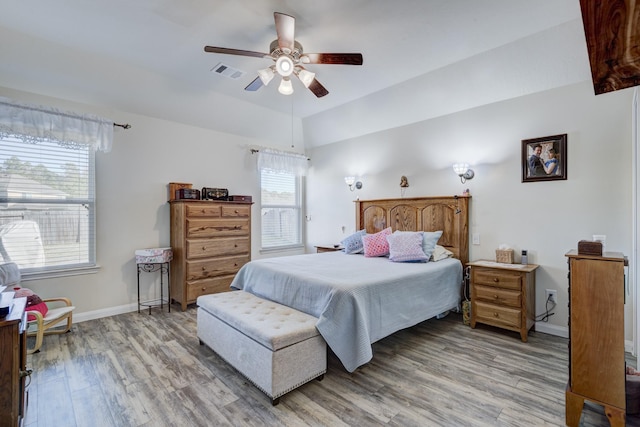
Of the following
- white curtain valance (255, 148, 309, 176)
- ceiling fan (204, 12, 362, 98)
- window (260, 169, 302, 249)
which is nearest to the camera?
ceiling fan (204, 12, 362, 98)

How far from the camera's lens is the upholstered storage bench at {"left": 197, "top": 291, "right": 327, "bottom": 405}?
2.01 meters

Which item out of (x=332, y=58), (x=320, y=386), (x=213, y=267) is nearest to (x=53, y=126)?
(x=213, y=267)

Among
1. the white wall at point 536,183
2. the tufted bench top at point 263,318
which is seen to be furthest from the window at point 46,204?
the white wall at point 536,183

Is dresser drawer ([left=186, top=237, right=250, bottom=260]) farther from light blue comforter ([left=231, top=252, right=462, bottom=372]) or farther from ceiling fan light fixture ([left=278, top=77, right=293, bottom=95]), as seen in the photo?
ceiling fan light fixture ([left=278, top=77, right=293, bottom=95])

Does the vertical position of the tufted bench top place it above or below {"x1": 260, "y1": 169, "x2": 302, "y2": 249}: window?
below

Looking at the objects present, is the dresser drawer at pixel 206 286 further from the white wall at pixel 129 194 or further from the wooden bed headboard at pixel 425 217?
the wooden bed headboard at pixel 425 217

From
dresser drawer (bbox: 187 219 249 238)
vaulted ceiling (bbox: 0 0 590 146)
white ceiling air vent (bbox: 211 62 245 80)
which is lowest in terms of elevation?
dresser drawer (bbox: 187 219 249 238)

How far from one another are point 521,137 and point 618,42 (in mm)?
2899

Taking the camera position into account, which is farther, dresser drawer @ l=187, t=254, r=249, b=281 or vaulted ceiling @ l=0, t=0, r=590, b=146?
dresser drawer @ l=187, t=254, r=249, b=281

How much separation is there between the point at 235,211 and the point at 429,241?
8.94ft

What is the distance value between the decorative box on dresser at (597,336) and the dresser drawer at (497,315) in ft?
4.24

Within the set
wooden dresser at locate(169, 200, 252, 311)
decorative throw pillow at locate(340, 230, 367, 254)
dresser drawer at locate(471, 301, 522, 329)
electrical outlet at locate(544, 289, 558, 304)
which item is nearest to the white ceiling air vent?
wooden dresser at locate(169, 200, 252, 311)

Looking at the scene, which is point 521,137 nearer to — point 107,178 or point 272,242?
point 272,242

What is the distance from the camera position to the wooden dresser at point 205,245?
3.91 m
